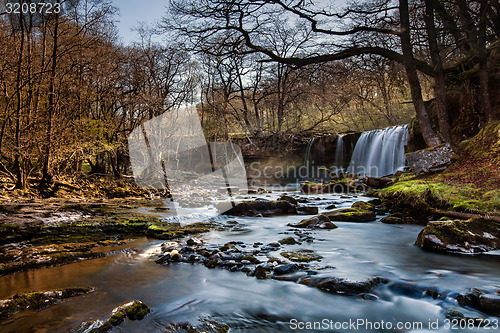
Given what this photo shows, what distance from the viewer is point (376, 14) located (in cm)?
1141

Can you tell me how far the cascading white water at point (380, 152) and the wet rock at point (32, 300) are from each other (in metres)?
16.0

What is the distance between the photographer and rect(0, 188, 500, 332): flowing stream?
2799 millimetres

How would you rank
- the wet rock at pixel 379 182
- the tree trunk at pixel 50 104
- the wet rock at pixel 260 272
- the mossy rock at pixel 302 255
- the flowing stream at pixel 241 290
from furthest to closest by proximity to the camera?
the wet rock at pixel 379 182 < the tree trunk at pixel 50 104 < the mossy rock at pixel 302 255 < the wet rock at pixel 260 272 < the flowing stream at pixel 241 290

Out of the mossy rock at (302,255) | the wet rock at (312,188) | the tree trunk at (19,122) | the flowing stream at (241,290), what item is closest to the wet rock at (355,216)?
the flowing stream at (241,290)

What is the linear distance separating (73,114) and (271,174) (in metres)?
16.1

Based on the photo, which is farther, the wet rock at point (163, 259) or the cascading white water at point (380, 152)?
the cascading white water at point (380, 152)

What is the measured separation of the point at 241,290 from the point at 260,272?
441 millimetres

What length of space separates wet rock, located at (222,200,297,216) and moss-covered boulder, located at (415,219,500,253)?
5060 millimetres

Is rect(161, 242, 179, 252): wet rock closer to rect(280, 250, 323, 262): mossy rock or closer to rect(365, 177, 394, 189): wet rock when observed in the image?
rect(280, 250, 323, 262): mossy rock

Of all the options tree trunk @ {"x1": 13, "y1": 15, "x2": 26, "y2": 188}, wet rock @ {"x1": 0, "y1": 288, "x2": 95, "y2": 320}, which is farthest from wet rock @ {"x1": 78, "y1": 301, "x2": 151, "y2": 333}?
tree trunk @ {"x1": 13, "y1": 15, "x2": 26, "y2": 188}

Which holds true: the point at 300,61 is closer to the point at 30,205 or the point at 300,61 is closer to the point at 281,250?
the point at 281,250

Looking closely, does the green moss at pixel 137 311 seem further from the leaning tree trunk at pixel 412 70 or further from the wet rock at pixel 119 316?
the leaning tree trunk at pixel 412 70

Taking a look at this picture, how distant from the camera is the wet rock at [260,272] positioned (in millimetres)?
3857

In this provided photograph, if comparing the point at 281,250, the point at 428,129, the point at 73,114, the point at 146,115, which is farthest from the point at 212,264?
the point at 146,115
